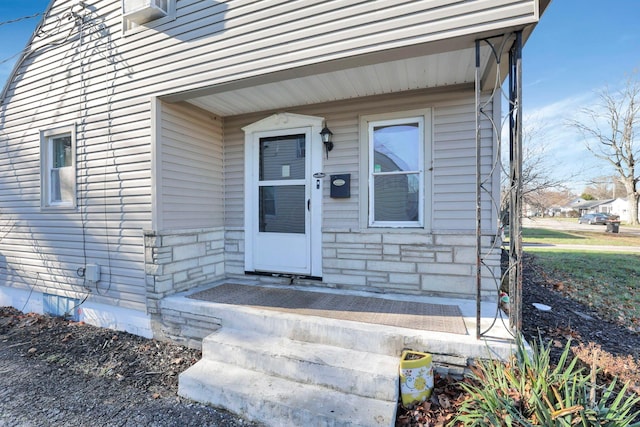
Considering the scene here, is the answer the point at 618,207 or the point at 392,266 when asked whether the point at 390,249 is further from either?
the point at 618,207

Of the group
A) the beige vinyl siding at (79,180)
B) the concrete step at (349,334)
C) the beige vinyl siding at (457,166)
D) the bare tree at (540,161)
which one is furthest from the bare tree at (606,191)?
the beige vinyl siding at (79,180)

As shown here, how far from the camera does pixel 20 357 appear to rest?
3.38m

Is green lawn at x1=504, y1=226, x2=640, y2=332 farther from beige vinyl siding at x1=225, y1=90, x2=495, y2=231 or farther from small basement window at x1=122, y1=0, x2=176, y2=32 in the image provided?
small basement window at x1=122, y1=0, x2=176, y2=32

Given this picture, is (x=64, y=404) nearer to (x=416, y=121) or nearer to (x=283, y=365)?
(x=283, y=365)

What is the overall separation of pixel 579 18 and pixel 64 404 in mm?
11565

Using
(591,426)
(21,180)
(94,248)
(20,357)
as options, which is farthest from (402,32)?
(21,180)

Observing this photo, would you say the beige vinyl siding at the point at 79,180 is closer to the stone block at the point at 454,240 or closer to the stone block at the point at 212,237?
the stone block at the point at 212,237

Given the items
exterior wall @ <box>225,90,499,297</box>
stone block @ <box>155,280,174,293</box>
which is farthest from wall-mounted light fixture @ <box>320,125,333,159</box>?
stone block @ <box>155,280,174,293</box>

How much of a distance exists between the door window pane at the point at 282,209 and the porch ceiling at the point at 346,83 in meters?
1.18

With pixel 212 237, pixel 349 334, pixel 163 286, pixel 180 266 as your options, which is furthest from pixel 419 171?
pixel 163 286

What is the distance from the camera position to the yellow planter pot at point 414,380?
7.42 ft

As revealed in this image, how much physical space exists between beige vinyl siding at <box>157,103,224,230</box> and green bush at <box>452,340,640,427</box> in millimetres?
3602

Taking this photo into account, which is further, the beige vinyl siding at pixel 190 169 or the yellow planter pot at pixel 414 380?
the beige vinyl siding at pixel 190 169

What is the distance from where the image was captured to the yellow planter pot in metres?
2.26
